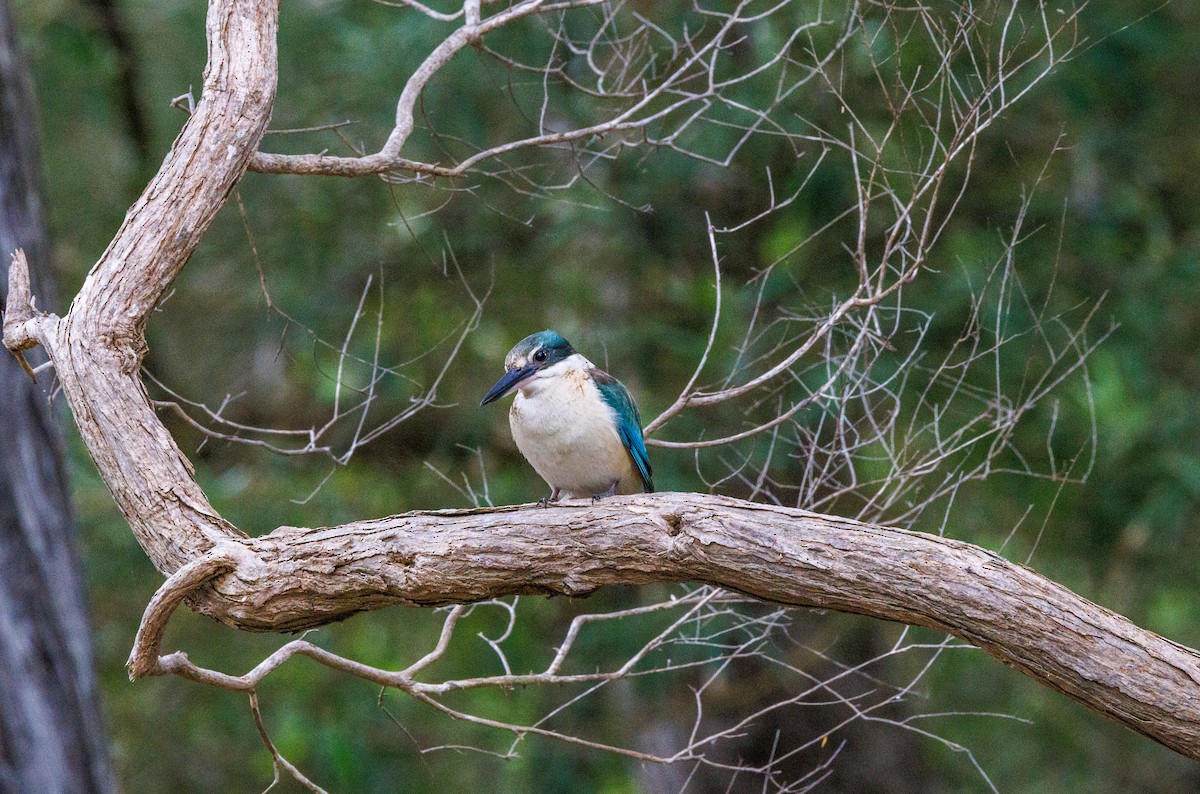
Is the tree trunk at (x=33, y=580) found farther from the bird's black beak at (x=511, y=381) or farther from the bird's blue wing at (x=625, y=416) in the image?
the bird's blue wing at (x=625, y=416)

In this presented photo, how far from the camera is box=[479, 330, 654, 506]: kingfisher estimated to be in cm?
398

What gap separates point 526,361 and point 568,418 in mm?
245

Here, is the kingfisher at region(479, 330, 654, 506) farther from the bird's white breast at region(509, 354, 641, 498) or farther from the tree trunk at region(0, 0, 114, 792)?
the tree trunk at region(0, 0, 114, 792)

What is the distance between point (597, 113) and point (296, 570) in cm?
361

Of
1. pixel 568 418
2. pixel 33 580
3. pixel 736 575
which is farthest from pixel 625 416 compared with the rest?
pixel 33 580

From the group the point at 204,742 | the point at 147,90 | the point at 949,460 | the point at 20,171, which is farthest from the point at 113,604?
the point at 949,460

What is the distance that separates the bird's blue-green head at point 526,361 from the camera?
4.06 metres

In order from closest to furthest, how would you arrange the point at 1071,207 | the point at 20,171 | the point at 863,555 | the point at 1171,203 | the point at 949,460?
the point at 863,555, the point at 20,171, the point at 949,460, the point at 1071,207, the point at 1171,203

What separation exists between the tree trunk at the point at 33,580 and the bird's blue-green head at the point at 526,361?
178cm

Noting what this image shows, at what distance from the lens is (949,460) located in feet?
19.4

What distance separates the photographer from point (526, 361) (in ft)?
13.4

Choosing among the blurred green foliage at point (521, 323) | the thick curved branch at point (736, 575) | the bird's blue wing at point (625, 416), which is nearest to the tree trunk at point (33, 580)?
the blurred green foliage at point (521, 323)

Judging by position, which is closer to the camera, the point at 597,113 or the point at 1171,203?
the point at 597,113

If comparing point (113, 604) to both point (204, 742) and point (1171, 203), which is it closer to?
point (204, 742)
